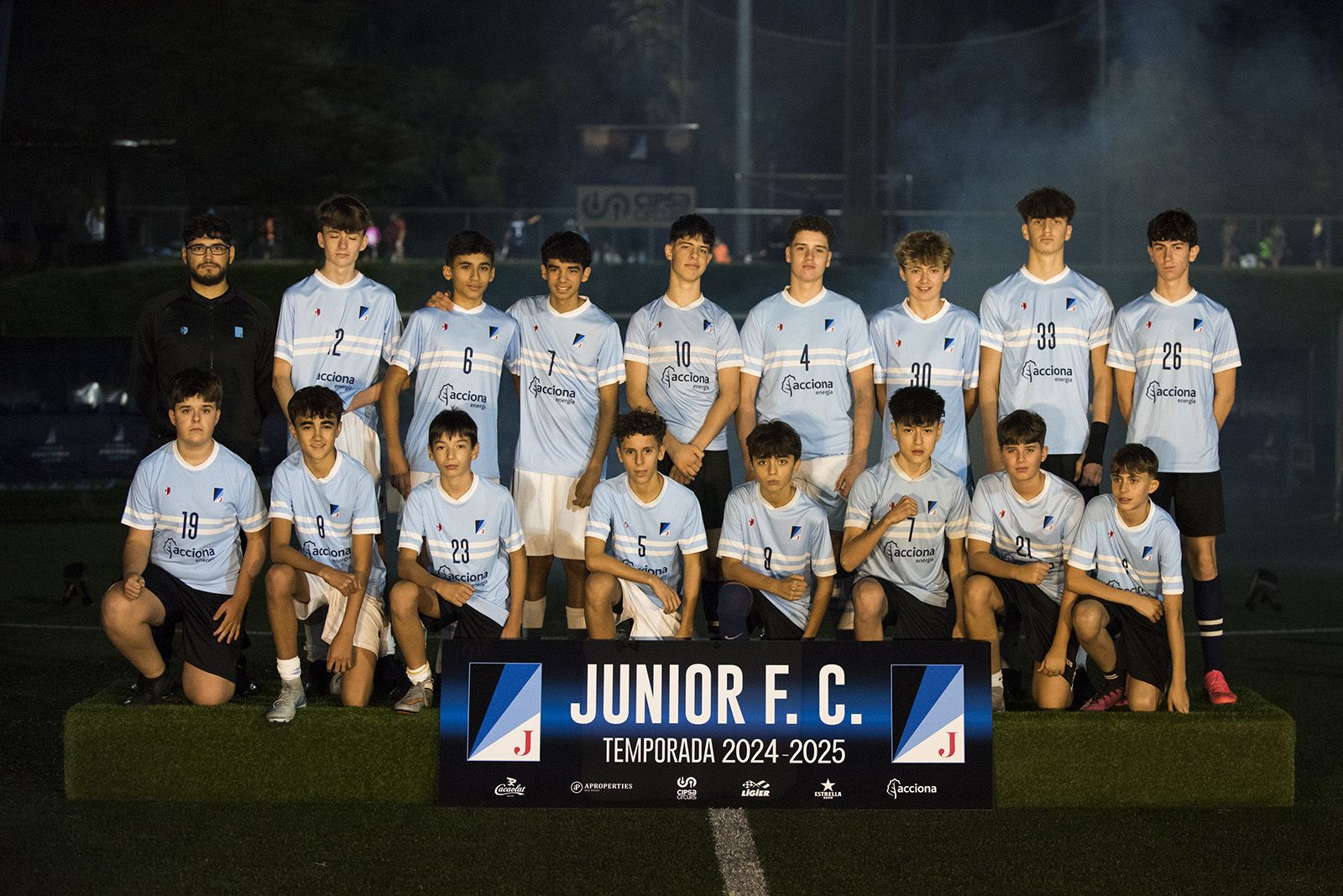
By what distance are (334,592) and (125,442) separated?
10.4m

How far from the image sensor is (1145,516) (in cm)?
542

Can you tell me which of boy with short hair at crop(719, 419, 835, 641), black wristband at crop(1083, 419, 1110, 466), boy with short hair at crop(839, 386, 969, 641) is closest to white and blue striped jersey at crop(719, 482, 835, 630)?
boy with short hair at crop(719, 419, 835, 641)

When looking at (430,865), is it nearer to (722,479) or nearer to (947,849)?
(947,849)

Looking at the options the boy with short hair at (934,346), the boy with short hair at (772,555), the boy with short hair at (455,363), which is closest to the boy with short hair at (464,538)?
the boy with short hair at (455,363)

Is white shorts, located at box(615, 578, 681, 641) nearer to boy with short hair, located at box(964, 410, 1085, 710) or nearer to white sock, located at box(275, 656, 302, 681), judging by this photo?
boy with short hair, located at box(964, 410, 1085, 710)

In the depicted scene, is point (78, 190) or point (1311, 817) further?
point (78, 190)

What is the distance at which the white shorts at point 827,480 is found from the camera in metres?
6.14

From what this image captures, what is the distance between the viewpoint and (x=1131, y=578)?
547cm

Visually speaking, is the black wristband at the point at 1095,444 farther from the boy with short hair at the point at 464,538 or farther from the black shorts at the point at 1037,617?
the boy with short hair at the point at 464,538

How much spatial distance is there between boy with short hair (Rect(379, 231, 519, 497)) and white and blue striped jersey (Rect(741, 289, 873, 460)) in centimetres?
106

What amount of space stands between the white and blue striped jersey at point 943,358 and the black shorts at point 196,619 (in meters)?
2.63

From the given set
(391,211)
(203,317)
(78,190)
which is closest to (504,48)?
(78,190)

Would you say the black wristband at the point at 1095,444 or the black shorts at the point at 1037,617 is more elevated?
the black wristband at the point at 1095,444

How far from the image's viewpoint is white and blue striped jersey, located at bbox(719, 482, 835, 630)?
5660mm
